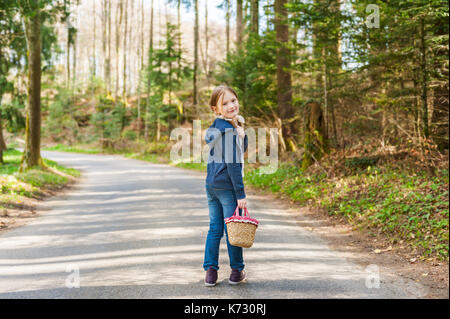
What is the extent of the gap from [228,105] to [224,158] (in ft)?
1.87

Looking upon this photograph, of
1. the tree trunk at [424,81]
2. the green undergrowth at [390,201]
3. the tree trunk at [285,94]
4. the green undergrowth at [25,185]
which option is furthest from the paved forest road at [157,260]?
the tree trunk at [285,94]

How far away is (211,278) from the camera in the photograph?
14.1 feet

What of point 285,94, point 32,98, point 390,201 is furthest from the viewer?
point 285,94

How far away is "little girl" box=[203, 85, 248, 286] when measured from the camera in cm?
410

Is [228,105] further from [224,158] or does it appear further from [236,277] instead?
[236,277]

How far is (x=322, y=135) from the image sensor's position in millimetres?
11922

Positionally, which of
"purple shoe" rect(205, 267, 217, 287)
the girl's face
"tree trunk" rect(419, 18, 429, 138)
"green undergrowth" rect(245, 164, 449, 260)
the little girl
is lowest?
"purple shoe" rect(205, 267, 217, 287)

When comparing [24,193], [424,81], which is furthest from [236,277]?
[24,193]

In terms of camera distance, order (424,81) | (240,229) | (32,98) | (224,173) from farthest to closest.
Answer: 1. (32,98)
2. (424,81)
3. (224,173)
4. (240,229)

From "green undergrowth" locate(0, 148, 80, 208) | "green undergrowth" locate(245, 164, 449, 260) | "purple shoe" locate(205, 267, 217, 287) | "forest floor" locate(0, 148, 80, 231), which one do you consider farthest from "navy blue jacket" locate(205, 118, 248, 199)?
"green undergrowth" locate(0, 148, 80, 208)

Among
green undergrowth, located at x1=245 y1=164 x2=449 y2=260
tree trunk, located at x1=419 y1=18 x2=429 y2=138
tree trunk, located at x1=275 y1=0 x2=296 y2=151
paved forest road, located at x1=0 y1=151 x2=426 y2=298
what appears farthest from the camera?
tree trunk, located at x1=275 y1=0 x2=296 y2=151

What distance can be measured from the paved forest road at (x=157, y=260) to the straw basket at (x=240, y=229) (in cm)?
53

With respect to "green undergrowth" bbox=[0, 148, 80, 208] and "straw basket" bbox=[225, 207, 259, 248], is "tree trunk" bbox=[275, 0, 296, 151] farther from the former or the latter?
"straw basket" bbox=[225, 207, 259, 248]

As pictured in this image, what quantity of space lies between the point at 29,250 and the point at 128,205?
146 inches
